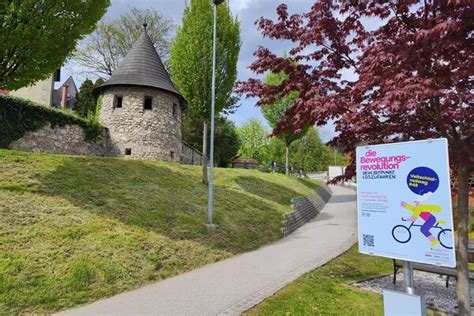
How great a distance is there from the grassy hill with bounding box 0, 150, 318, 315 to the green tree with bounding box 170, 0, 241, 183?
3.29 m

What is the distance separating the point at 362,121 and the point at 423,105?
0.92 m

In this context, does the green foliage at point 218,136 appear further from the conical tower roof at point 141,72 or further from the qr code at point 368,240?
the qr code at point 368,240

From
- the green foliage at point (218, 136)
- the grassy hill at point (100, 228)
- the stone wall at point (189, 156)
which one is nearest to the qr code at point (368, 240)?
the grassy hill at point (100, 228)

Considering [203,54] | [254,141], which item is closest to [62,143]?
[203,54]

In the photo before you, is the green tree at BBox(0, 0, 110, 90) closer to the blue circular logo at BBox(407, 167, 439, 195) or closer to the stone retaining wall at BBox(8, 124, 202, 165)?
the stone retaining wall at BBox(8, 124, 202, 165)

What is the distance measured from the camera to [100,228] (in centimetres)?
716

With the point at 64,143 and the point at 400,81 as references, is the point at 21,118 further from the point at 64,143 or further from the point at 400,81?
the point at 400,81

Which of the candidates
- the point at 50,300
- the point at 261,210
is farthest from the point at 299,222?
the point at 50,300

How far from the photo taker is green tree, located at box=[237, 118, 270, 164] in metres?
60.3

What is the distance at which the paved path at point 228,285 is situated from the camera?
4.80 metres

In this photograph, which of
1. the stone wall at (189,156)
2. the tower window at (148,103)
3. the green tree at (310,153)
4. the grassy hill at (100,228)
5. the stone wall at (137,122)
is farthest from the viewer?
the green tree at (310,153)

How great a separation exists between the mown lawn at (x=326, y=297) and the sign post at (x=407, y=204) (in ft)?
5.75

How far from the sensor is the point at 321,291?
5.61 metres

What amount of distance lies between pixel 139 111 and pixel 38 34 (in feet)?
37.0
